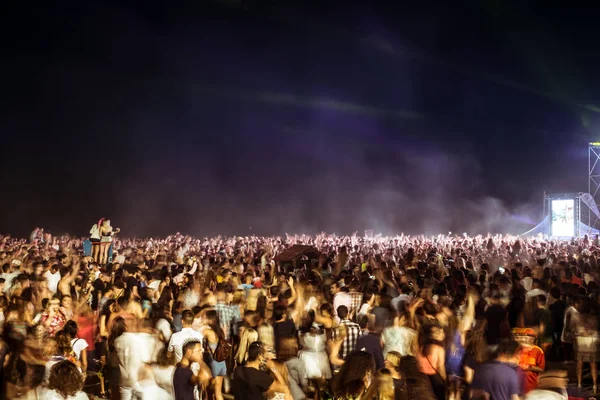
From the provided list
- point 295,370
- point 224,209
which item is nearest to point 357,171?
point 224,209

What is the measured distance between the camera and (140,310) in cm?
623

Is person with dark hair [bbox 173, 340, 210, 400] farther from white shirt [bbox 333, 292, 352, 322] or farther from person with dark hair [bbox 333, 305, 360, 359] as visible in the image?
white shirt [bbox 333, 292, 352, 322]

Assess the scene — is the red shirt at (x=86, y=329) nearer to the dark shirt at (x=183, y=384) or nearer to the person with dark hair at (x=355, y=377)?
the dark shirt at (x=183, y=384)

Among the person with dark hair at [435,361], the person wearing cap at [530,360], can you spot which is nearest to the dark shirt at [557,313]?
the person wearing cap at [530,360]

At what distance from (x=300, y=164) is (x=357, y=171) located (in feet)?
12.3

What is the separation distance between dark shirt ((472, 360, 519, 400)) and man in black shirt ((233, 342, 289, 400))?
53.8 inches

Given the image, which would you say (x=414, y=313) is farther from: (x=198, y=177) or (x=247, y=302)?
(x=198, y=177)

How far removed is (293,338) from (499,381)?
2025 millimetres

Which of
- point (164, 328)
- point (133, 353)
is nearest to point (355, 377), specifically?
point (133, 353)

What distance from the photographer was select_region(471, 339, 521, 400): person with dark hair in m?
4.01

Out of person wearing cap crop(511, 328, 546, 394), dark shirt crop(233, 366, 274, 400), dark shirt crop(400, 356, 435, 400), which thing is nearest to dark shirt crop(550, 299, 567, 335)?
person wearing cap crop(511, 328, 546, 394)

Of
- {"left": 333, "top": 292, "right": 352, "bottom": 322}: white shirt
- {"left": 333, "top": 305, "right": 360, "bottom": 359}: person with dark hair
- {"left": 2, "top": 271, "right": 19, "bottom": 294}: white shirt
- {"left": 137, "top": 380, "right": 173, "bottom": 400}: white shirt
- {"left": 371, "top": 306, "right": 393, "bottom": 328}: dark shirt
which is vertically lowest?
{"left": 137, "top": 380, "right": 173, "bottom": 400}: white shirt

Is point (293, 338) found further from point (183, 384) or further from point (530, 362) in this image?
point (530, 362)

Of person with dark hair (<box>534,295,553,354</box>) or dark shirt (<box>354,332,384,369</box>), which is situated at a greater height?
person with dark hair (<box>534,295,553,354</box>)
